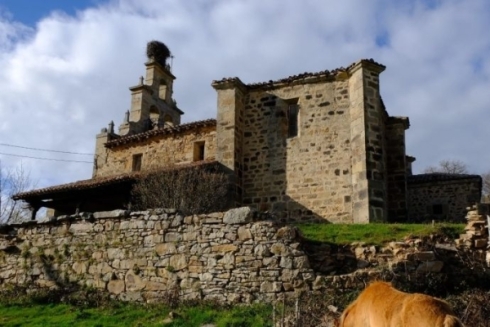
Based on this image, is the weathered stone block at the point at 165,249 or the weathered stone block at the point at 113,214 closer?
the weathered stone block at the point at 165,249

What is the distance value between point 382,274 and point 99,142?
17.6 metres

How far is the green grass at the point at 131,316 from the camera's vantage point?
903 cm

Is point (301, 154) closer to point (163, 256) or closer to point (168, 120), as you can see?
point (163, 256)

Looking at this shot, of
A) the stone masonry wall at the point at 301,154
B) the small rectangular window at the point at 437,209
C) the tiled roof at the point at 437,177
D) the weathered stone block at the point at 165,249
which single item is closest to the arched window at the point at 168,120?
the stone masonry wall at the point at 301,154

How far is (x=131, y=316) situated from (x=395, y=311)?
656 centimetres

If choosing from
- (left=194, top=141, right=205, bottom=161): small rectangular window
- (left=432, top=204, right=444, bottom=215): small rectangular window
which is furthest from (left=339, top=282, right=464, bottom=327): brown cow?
(left=432, top=204, right=444, bottom=215): small rectangular window

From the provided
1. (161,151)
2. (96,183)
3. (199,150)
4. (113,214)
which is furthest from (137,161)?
(113,214)

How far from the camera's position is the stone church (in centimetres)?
1603

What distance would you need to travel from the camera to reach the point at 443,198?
66.1 ft

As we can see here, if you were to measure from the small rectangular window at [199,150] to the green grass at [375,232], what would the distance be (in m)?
8.12

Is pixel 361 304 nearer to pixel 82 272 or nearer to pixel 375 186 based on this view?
pixel 82 272

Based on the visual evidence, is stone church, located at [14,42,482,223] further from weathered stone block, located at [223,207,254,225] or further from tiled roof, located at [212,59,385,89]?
weathered stone block, located at [223,207,254,225]

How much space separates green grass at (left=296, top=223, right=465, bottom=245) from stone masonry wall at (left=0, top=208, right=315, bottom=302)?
1410mm

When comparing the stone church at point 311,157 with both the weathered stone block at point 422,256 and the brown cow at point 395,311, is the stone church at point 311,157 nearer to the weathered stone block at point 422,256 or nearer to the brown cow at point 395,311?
the weathered stone block at point 422,256
